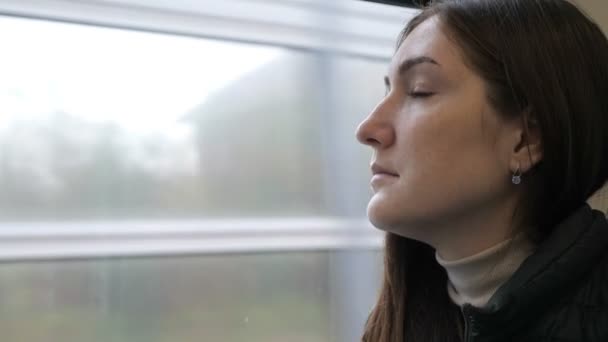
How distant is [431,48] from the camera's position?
0.91 m

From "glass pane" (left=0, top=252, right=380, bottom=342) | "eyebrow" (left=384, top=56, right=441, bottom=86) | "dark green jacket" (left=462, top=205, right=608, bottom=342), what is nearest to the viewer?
"dark green jacket" (left=462, top=205, right=608, bottom=342)

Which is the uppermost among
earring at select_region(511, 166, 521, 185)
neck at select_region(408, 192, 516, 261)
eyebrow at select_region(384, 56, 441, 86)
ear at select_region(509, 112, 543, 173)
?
eyebrow at select_region(384, 56, 441, 86)

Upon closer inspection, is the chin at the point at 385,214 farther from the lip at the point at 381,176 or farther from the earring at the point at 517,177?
the earring at the point at 517,177

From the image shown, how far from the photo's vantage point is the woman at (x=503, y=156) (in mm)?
820

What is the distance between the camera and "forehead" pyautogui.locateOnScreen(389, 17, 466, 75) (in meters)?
0.89

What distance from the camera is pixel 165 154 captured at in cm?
130

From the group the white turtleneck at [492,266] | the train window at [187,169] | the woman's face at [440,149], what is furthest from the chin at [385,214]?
the train window at [187,169]

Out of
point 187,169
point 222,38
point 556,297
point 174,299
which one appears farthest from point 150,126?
point 556,297

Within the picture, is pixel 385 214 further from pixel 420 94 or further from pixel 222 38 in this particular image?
pixel 222 38

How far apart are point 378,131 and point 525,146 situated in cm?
22

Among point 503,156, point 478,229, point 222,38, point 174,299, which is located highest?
point 222,38

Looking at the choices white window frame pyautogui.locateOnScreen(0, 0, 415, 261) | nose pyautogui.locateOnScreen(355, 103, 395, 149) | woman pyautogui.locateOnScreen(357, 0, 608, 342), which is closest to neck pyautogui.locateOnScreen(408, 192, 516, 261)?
woman pyautogui.locateOnScreen(357, 0, 608, 342)

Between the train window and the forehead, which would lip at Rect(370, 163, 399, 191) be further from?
the train window

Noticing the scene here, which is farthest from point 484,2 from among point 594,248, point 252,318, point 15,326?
point 15,326
